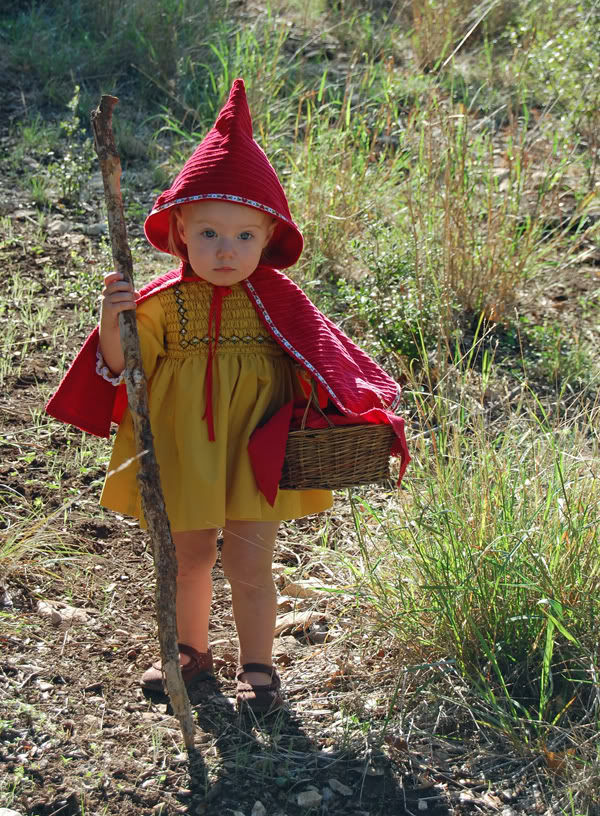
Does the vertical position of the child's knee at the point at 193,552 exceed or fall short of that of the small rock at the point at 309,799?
it exceeds it

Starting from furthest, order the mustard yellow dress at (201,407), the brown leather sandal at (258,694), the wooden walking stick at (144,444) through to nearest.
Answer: the brown leather sandal at (258,694)
the mustard yellow dress at (201,407)
the wooden walking stick at (144,444)

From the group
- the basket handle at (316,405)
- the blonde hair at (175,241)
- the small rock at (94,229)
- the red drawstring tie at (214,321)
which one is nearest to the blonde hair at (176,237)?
the blonde hair at (175,241)

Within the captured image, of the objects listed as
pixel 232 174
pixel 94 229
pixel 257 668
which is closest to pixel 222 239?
pixel 232 174

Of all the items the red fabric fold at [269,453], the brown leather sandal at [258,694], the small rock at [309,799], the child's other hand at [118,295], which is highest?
the child's other hand at [118,295]

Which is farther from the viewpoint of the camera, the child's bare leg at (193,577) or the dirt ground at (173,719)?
the child's bare leg at (193,577)

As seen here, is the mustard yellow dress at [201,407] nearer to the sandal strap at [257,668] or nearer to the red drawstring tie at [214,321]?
the red drawstring tie at [214,321]

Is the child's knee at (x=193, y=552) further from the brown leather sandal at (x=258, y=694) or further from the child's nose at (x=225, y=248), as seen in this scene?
the child's nose at (x=225, y=248)

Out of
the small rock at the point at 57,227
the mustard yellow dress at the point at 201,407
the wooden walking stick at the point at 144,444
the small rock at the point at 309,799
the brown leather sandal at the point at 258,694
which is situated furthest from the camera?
the small rock at the point at 57,227

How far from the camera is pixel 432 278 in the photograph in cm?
421

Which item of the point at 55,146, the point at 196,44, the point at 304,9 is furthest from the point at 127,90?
the point at 304,9

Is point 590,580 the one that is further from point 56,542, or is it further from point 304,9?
point 304,9

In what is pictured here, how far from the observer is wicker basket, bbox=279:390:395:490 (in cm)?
232

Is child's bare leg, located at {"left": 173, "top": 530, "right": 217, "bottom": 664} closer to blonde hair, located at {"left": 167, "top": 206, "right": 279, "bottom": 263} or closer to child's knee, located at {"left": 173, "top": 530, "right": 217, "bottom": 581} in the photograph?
child's knee, located at {"left": 173, "top": 530, "right": 217, "bottom": 581}

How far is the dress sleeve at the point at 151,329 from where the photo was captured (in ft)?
8.14
